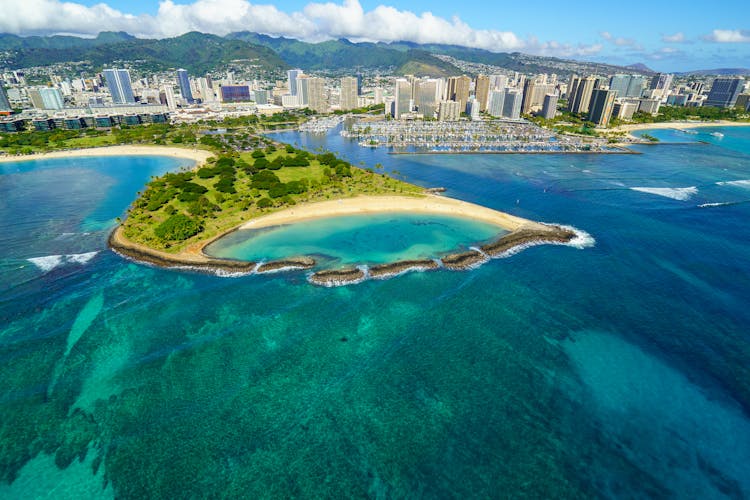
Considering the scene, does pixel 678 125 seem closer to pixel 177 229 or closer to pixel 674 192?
pixel 674 192

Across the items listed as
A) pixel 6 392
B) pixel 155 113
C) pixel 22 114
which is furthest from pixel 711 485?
pixel 22 114

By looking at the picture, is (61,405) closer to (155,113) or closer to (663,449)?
(663,449)

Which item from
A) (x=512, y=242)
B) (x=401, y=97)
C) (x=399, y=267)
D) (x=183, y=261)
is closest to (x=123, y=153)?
(x=183, y=261)

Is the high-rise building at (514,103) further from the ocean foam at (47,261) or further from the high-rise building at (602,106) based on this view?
the ocean foam at (47,261)

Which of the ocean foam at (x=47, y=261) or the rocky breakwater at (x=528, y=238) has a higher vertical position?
the rocky breakwater at (x=528, y=238)

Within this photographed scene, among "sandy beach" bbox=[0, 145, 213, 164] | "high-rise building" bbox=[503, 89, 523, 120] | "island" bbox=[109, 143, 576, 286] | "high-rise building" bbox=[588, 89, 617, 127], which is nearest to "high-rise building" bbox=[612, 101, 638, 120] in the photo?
"high-rise building" bbox=[588, 89, 617, 127]

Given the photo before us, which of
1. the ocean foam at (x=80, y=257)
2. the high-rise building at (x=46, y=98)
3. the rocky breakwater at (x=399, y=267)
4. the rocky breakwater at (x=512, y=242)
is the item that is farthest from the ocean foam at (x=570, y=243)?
the high-rise building at (x=46, y=98)
